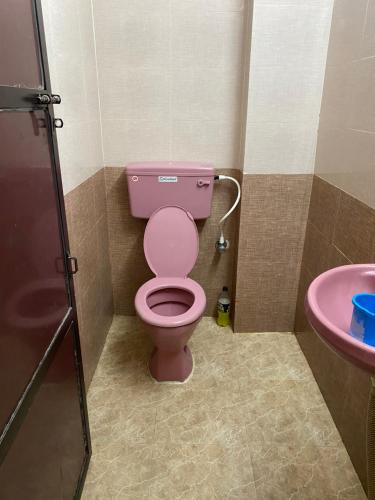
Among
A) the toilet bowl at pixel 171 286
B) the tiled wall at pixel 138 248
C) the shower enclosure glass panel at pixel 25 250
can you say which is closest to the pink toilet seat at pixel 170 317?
the toilet bowl at pixel 171 286

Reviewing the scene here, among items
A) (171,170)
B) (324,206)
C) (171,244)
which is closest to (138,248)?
(171,244)

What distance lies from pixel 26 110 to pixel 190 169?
1118 millimetres

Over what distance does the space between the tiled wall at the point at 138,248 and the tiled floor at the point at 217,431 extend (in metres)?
0.37

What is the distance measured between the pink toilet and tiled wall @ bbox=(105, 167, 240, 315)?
163mm

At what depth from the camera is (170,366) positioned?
5.94ft

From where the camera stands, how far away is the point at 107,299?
7.14 feet

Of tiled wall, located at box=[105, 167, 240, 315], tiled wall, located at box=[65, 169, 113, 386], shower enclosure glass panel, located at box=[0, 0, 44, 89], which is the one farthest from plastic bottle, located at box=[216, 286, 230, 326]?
shower enclosure glass panel, located at box=[0, 0, 44, 89]

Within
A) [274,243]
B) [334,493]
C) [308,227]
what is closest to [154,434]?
[334,493]

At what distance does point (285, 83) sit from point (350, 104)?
0.38 meters

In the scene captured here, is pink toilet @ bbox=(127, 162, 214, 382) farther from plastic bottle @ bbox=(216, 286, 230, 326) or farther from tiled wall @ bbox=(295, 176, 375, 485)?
tiled wall @ bbox=(295, 176, 375, 485)

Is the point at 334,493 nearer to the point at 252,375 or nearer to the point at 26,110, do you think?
the point at 252,375

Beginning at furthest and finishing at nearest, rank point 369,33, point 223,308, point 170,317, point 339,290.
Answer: point 223,308 → point 170,317 → point 369,33 → point 339,290

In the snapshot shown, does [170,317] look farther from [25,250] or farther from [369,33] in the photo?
[369,33]

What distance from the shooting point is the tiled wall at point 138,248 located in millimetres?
2100
